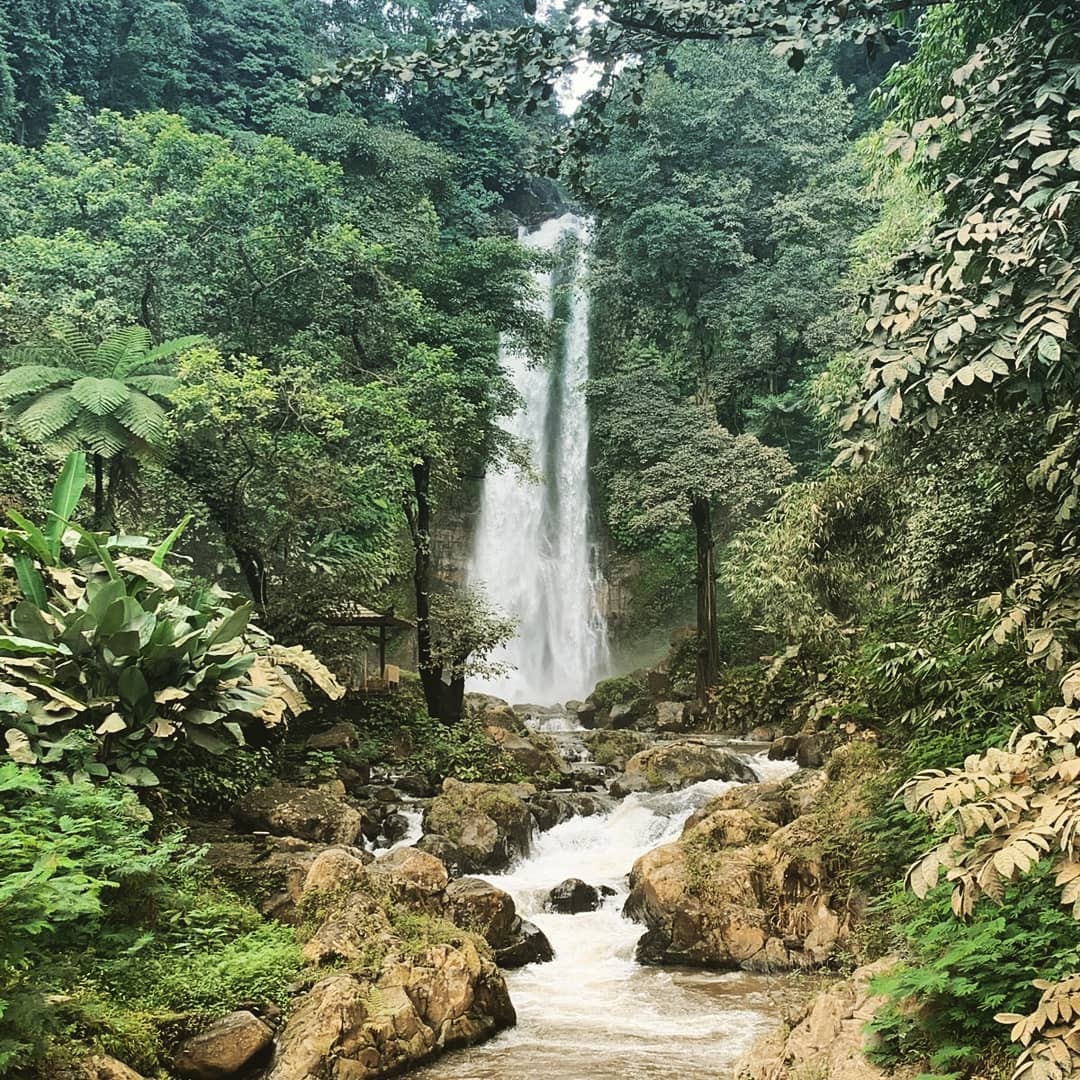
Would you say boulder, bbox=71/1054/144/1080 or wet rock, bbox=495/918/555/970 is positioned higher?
wet rock, bbox=495/918/555/970

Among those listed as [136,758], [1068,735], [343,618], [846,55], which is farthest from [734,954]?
[846,55]

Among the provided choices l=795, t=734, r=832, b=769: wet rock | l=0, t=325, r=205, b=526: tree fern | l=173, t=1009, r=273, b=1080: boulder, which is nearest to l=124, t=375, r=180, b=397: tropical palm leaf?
l=0, t=325, r=205, b=526: tree fern

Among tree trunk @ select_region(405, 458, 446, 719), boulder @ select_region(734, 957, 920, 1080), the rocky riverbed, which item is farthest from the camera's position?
tree trunk @ select_region(405, 458, 446, 719)

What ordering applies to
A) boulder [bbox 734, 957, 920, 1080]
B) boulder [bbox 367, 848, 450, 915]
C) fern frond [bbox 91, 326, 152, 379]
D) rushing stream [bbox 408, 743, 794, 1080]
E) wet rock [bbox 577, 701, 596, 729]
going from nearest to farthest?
1. boulder [bbox 734, 957, 920, 1080]
2. rushing stream [bbox 408, 743, 794, 1080]
3. boulder [bbox 367, 848, 450, 915]
4. fern frond [bbox 91, 326, 152, 379]
5. wet rock [bbox 577, 701, 596, 729]

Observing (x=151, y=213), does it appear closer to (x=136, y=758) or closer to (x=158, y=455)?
(x=158, y=455)

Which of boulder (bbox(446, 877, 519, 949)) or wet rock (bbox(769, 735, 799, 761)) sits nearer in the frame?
boulder (bbox(446, 877, 519, 949))

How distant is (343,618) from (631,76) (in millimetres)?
8872

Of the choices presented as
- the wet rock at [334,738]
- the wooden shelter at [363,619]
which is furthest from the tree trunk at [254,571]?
the wet rock at [334,738]

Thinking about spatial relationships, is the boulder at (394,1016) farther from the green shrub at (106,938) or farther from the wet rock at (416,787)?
the wet rock at (416,787)

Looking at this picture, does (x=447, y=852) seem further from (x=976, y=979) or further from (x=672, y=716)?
(x=672, y=716)

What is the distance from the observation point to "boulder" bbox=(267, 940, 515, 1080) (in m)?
4.96

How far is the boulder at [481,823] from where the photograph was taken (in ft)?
30.6

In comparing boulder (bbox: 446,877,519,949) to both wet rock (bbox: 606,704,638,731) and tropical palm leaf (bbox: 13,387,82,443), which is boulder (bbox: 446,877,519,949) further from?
wet rock (bbox: 606,704,638,731)

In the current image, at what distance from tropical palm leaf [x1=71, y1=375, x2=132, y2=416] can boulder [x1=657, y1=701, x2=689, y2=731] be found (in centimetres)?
1079
